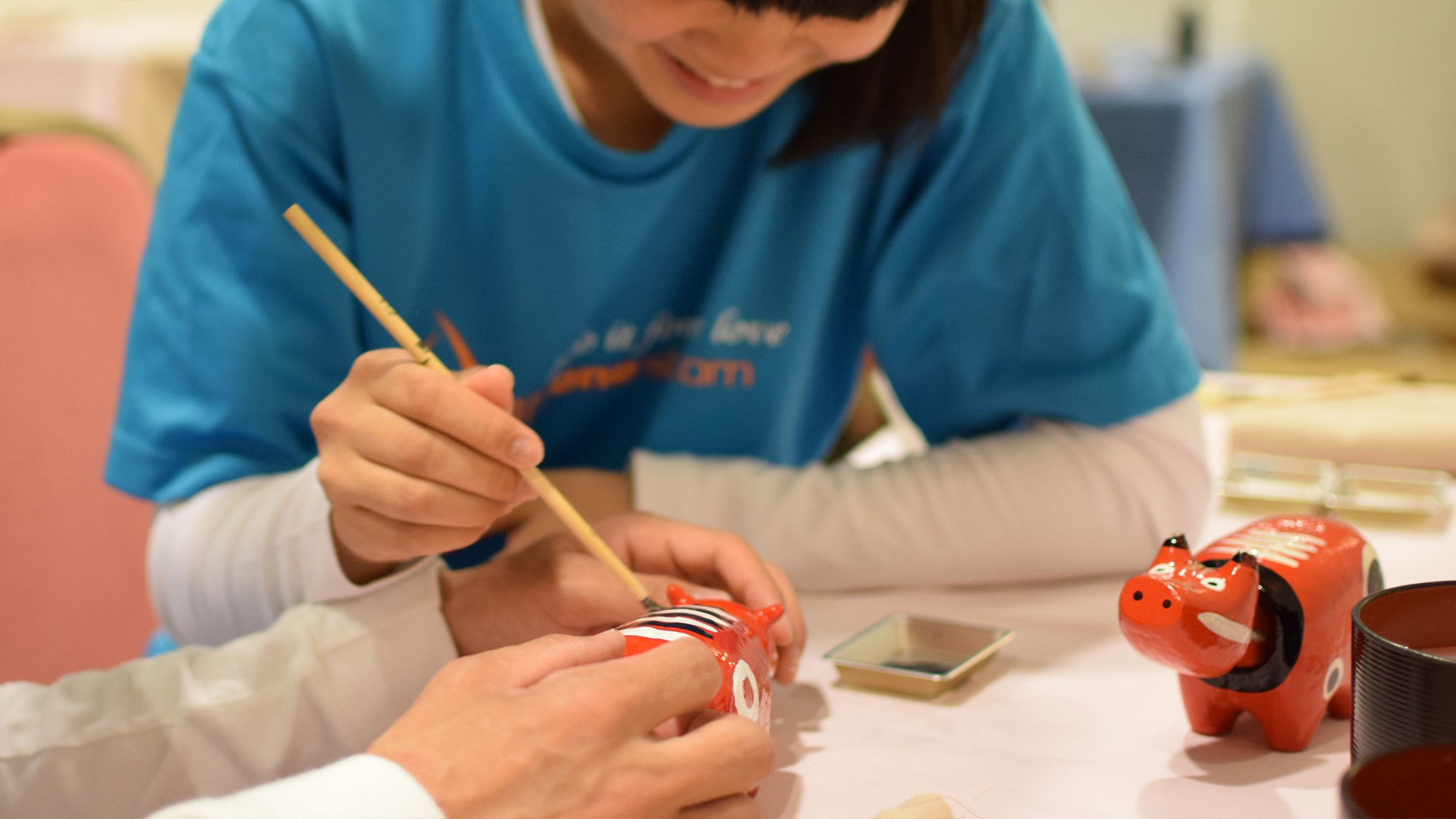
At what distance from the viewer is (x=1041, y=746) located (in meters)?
0.53

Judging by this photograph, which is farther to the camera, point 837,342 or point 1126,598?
point 837,342

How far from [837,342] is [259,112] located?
43 cm

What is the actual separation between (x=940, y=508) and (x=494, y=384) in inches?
12.2

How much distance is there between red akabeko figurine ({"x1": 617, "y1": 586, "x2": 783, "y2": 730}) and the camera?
465 millimetres

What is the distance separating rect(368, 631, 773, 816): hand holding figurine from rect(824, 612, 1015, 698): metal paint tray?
0.46 ft

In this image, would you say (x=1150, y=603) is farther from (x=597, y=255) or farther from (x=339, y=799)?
(x=597, y=255)

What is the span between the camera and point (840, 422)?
1.00m

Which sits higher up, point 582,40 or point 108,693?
point 582,40

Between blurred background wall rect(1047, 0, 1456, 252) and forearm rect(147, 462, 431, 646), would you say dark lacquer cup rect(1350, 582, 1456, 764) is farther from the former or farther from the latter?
blurred background wall rect(1047, 0, 1456, 252)

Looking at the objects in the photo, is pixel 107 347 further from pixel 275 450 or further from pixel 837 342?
pixel 837 342

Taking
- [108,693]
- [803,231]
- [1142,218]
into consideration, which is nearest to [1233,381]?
[803,231]

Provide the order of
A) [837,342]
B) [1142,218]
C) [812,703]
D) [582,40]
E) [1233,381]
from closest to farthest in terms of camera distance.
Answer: [812,703], [582,40], [837,342], [1233,381], [1142,218]

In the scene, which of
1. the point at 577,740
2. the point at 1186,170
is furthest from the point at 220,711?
the point at 1186,170

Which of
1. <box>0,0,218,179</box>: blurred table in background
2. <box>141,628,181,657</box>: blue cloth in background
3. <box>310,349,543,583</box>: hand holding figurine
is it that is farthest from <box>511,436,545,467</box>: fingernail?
<box>0,0,218,179</box>: blurred table in background
